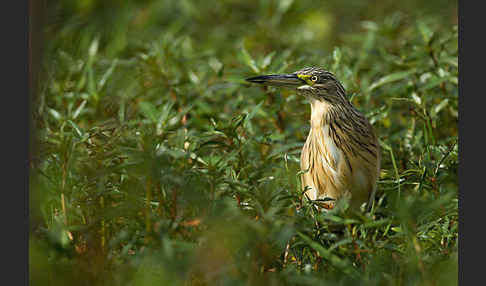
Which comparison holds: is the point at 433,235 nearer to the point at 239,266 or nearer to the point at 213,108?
the point at 239,266

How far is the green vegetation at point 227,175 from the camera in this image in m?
1.79

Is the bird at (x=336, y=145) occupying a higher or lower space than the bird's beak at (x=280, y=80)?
lower

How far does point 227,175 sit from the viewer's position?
2363mm

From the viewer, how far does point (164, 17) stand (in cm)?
475

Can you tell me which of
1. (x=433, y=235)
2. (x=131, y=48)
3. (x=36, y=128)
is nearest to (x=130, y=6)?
(x=131, y=48)

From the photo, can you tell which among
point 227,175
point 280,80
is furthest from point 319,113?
point 227,175

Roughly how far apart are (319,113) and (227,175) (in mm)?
497

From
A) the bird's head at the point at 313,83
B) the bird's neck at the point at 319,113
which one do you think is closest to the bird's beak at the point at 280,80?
the bird's head at the point at 313,83

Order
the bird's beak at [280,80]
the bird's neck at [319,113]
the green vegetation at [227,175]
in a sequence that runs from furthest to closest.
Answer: the bird's neck at [319,113]
the bird's beak at [280,80]
the green vegetation at [227,175]

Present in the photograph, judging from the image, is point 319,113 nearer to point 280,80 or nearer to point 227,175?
point 280,80

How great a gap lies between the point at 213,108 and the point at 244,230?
1591mm

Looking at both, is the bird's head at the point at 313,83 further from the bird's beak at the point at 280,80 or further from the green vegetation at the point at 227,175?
the green vegetation at the point at 227,175

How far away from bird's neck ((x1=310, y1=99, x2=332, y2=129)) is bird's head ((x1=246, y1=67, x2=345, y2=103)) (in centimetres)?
3

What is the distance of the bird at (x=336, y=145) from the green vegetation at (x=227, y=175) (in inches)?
3.6
